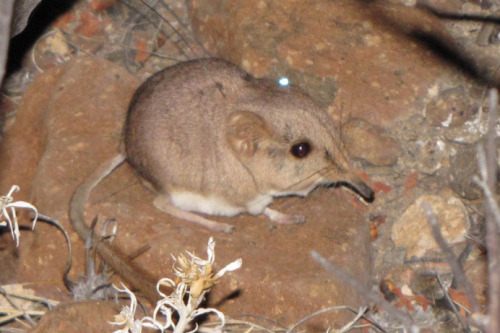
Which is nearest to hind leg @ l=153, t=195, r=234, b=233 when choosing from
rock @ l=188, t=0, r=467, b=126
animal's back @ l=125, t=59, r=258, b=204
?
animal's back @ l=125, t=59, r=258, b=204

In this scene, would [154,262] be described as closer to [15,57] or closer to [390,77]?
[390,77]

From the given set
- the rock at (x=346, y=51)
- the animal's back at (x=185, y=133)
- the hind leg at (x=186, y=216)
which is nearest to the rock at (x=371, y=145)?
the rock at (x=346, y=51)

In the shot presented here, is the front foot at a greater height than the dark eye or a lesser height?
lesser

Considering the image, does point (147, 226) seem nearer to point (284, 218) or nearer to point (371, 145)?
point (284, 218)

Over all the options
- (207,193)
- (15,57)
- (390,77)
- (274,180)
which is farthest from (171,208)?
(15,57)

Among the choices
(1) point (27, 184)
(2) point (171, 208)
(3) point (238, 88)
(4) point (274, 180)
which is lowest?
(1) point (27, 184)

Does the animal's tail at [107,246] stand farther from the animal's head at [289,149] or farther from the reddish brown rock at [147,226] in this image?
the animal's head at [289,149]

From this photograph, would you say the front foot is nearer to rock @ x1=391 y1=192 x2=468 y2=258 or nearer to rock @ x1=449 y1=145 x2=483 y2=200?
rock @ x1=391 y1=192 x2=468 y2=258
